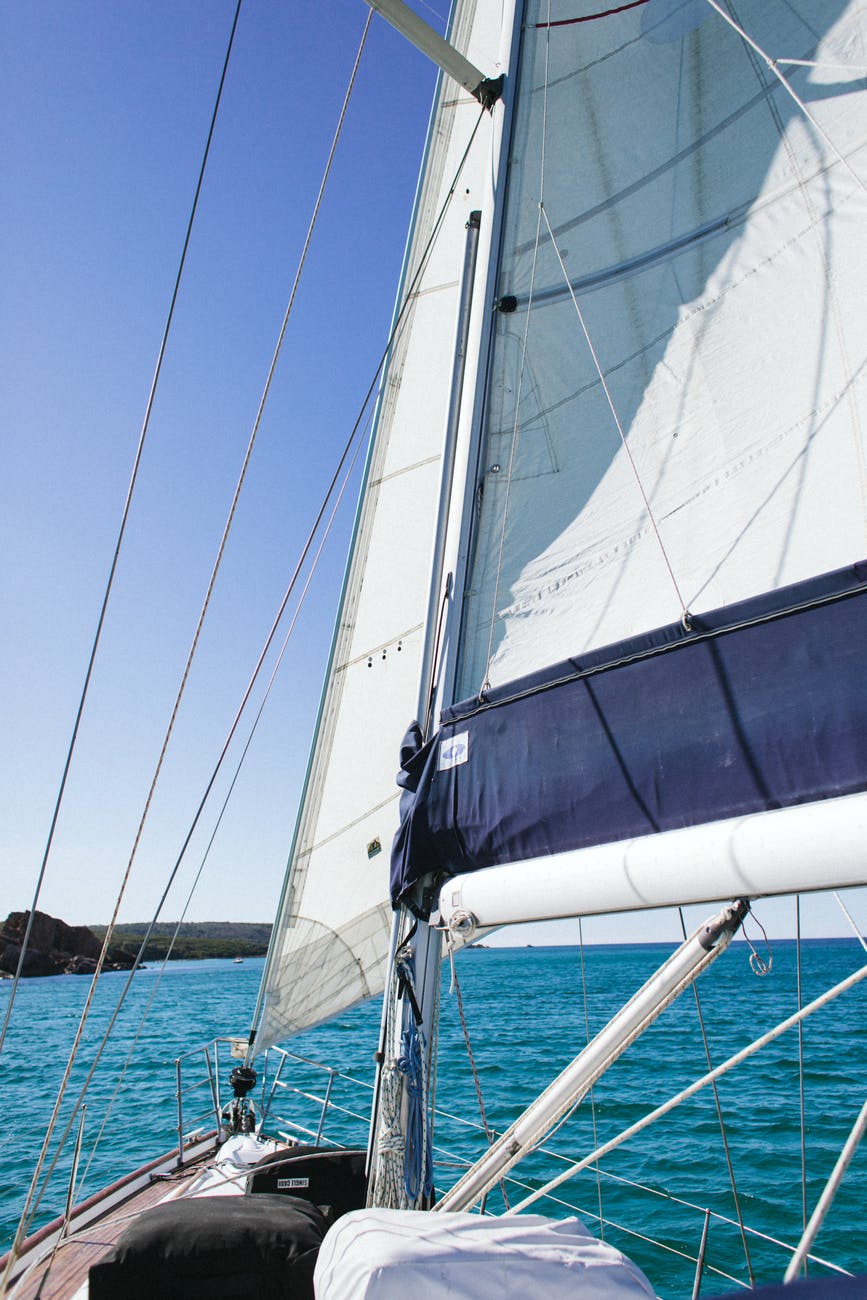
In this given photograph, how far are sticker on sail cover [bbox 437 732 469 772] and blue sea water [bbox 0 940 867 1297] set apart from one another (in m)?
0.91

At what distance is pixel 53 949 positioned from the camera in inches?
2434

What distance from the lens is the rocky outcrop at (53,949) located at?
53.6 m

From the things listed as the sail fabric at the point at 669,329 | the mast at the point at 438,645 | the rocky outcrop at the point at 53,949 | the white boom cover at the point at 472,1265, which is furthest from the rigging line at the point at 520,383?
the rocky outcrop at the point at 53,949

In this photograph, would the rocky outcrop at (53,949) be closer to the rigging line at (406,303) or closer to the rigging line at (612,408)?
the rigging line at (406,303)

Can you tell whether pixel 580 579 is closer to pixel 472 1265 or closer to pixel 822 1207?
pixel 822 1207

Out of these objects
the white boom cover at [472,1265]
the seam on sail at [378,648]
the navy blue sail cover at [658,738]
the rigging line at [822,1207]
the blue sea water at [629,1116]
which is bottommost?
the blue sea water at [629,1116]

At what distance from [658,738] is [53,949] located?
71148mm

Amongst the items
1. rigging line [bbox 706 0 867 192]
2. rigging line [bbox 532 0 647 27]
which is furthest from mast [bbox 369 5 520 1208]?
rigging line [bbox 706 0 867 192]

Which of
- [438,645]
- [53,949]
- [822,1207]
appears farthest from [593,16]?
[53,949]

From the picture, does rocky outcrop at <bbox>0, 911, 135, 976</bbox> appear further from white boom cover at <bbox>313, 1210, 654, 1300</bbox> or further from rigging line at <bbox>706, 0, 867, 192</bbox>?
rigging line at <bbox>706, 0, 867, 192</bbox>

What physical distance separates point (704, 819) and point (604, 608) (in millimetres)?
1130

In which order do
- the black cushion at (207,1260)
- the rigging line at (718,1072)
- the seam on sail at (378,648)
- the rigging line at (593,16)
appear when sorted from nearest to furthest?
1. the rigging line at (718,1072)
2. the black cushion at (207,1260)
3. the rigging line at (593,16)
4. the seam on sail at (378,648)

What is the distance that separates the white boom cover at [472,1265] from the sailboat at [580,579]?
11mm

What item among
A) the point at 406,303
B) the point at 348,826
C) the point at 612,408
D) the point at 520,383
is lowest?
the point at 348,826
